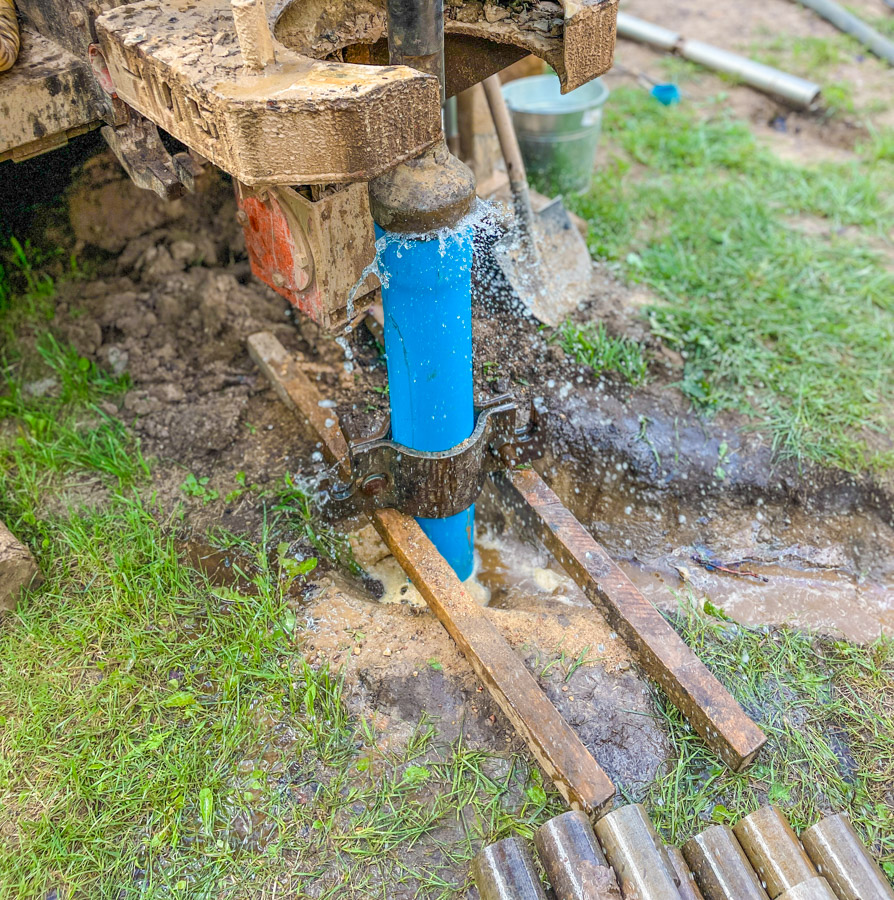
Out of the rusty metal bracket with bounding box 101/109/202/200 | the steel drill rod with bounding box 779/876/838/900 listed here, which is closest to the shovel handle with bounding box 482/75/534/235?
the rusty metal bracket with bounding box 101/109/202/200

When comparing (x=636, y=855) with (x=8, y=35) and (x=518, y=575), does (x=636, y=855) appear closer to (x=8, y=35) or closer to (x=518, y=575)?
(x=518, y=575)

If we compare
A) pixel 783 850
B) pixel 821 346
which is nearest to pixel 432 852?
pixel 783 850

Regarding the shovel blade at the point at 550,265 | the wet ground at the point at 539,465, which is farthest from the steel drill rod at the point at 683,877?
the shovel blade at the point at 550,265

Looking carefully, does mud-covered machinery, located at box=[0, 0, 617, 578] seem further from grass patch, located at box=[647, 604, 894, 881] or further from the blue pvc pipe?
grass patch, located at box=[647, 604, 894, 881]

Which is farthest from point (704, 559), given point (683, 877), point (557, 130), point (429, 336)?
point (557, 130)

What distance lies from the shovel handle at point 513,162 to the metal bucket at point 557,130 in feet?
1.75

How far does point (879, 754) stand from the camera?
84.7 inches

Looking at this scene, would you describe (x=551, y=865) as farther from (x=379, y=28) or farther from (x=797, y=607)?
(x=379, y=28)

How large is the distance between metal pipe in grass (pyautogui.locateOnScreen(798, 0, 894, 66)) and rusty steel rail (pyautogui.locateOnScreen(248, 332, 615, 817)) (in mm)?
5620

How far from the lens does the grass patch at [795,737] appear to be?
2.00 m

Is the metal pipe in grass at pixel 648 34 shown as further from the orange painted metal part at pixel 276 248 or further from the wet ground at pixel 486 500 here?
the orange painted metal part at pixel 276 248

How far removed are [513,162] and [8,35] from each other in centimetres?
214

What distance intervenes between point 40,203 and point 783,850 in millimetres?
3353

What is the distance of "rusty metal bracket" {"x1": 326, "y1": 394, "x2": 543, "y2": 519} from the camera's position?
7.18 ft
